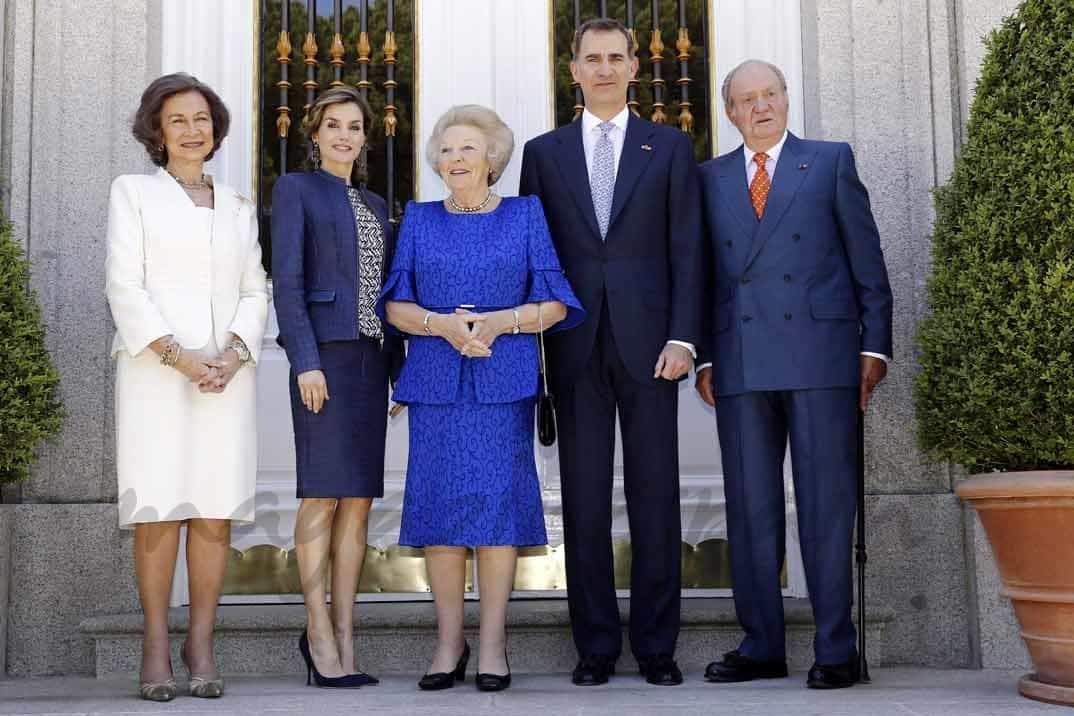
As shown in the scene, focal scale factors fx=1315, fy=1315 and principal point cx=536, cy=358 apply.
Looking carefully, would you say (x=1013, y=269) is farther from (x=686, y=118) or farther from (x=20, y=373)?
(x=20, y=373)

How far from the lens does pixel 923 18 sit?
4785 millimetres

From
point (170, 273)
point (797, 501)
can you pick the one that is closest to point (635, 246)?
point (797, 501)

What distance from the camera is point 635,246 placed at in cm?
391

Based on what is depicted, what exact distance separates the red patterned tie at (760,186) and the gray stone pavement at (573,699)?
4.67 feet

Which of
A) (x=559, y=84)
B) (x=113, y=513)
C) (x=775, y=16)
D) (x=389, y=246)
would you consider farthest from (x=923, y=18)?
(x=113, y=513)

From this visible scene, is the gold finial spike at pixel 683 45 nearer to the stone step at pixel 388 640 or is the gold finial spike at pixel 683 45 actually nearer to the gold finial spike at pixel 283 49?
the gold finial spike at pixel 283 49

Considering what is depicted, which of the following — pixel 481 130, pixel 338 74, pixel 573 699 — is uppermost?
pixel 338 74

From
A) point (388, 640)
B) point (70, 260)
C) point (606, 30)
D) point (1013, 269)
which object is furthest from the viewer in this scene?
point (70, 260)

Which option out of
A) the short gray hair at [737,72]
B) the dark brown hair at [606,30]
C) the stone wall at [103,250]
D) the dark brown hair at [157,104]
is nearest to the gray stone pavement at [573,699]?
the stone wall at [103,250]

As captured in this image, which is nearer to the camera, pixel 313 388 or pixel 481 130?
pixel 313 388

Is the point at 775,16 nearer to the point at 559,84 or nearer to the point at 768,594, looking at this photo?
the point at 559,84

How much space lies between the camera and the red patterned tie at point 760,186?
4.00m

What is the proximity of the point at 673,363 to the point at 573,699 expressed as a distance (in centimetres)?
99

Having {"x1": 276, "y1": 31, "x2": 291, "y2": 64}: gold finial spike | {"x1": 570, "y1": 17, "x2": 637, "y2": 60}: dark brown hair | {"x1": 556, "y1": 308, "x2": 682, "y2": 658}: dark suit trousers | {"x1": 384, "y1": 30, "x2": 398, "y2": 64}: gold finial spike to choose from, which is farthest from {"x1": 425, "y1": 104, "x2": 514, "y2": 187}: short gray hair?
{"x1": 276, "y1": 31, "x2": 291, "y2": 64}: gold finial spike
